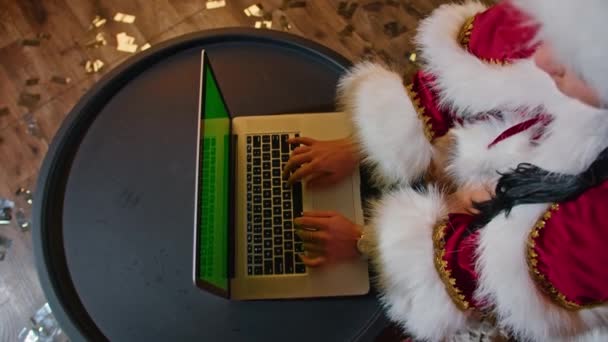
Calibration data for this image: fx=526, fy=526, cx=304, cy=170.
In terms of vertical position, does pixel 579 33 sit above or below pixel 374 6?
→ above

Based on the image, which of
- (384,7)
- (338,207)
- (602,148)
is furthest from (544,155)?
(384,7)

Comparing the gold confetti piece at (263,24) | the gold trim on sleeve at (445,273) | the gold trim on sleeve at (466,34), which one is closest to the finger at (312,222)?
the gold trim on sleeve at (445,273)

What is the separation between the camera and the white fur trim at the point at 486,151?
23.6 inches

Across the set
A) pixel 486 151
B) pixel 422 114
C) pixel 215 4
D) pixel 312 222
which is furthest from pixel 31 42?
pixel 486 151

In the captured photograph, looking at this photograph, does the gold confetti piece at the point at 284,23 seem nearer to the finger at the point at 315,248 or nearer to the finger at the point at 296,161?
the finger at the point at 296,161

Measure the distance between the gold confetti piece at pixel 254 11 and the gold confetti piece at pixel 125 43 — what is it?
30 centimetres

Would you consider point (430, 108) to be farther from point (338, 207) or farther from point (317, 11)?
point (317, 11)

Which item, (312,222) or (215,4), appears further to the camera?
(215,4)

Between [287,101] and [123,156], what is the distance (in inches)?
12.0

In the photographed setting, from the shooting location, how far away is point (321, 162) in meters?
0.87

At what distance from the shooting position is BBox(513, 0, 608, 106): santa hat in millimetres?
408

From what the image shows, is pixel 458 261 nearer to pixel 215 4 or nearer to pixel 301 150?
pixel 301 150

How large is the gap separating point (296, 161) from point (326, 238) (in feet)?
0.47

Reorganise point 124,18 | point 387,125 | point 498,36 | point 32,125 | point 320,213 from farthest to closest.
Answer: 1. point 124,18
2. point 32,125
3. point 320,213
4. point 387,125
5. point 498,36
